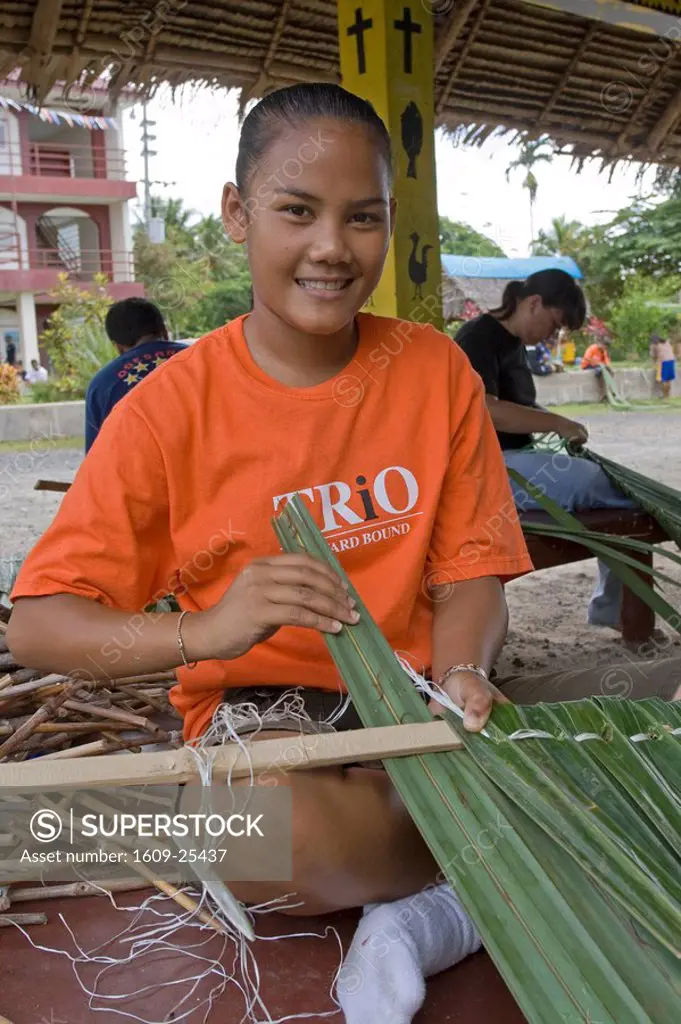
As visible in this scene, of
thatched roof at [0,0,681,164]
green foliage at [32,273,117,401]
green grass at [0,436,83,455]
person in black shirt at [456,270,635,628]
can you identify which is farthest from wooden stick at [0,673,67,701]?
green foliage at [32,273,117,401]

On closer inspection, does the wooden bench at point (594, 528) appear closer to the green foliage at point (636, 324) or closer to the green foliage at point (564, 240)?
the green foliage at point (636, 324)

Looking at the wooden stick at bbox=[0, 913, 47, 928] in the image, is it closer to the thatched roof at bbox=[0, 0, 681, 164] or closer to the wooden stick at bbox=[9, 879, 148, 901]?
the wooden stick at bbox=[9, 879, 148, 901]

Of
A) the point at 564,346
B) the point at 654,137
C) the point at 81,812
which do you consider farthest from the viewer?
the point at 564,346

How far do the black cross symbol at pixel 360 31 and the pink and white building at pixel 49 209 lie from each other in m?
16.8

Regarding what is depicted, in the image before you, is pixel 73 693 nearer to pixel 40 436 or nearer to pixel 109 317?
pixel 109 317

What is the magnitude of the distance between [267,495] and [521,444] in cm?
239

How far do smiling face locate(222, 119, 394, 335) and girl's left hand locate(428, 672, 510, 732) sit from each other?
1.64 feet

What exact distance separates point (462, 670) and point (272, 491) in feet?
1.18

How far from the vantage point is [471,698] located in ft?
3.72

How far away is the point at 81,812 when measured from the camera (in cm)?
145

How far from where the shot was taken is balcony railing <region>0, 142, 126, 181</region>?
2006 centimetres

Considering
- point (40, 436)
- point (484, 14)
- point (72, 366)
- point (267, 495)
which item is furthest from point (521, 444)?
point (72, 366)

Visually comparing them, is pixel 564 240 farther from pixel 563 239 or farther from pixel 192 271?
pixel 192 271

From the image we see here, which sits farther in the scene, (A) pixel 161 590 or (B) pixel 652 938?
(A) pixel 161 590
